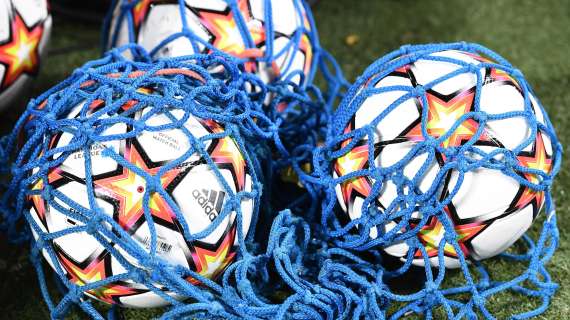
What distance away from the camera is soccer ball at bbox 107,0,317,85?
4.96 ft

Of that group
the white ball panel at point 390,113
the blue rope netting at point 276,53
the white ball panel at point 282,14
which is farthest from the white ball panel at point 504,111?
the white ball panel at point 282,14

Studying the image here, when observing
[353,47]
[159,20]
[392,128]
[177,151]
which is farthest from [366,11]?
[177,151]

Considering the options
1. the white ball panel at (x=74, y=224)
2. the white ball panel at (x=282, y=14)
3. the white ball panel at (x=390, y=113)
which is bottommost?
the white ball panel at (x=74, y=224)

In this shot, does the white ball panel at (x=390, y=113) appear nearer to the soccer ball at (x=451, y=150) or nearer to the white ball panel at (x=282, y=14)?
the soccer ball at (x=451, y=150)

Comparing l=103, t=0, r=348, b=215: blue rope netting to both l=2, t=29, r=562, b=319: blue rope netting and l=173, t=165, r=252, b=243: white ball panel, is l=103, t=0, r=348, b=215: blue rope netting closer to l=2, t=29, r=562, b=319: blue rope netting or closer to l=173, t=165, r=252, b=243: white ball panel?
l=2, t=29, r=562, b=319: blue rope netting

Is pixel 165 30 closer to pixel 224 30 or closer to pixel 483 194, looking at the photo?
pixel 224 30

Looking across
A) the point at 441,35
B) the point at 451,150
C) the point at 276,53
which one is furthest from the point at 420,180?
the point at 441,35

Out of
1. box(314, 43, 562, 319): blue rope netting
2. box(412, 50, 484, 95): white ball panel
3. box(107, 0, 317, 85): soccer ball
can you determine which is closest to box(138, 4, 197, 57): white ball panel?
box(107, 0, 317, 85): soccer ball

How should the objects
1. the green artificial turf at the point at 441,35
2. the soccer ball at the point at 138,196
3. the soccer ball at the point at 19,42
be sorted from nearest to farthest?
the soccer ball at the point at 138,196
the soccer ball at the point at 19,42
the green artificial turf at the point at 441,35

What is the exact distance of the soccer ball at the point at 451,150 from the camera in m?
1.24

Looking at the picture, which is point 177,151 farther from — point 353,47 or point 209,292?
point 353,47

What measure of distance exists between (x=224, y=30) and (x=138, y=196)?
506mm

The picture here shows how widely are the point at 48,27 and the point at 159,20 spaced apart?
1.04ft

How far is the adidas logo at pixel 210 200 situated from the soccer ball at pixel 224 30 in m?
0.38
